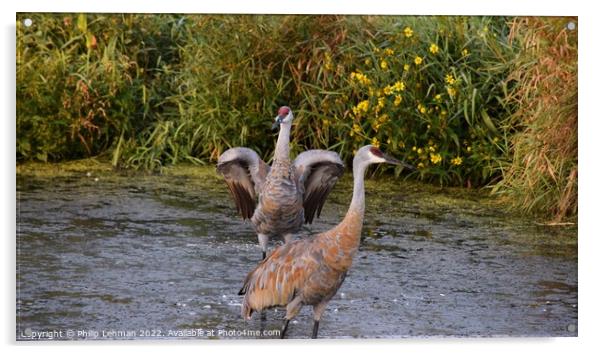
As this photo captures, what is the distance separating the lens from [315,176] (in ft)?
21.6

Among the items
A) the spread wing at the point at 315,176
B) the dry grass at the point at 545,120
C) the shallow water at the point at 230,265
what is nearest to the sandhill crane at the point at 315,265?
the shallow water at the point at 230,265

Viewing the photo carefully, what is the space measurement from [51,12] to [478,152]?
1743mm

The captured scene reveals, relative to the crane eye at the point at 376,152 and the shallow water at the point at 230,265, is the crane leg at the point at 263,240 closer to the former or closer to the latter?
the shallow water at the point at 230,265

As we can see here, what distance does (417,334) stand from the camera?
20.8 feet

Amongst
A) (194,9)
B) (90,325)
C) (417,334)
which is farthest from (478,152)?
(90,325)

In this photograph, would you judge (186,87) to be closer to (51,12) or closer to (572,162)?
(51,12)

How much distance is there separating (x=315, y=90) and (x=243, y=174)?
1.41 feet

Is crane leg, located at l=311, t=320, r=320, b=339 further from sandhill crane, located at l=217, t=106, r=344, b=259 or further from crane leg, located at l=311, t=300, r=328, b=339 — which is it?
sandhill crane, located at l=217, t=106, r=344, b=259

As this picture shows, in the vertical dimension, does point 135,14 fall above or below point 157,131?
above

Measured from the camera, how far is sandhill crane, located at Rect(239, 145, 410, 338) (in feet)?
19.6

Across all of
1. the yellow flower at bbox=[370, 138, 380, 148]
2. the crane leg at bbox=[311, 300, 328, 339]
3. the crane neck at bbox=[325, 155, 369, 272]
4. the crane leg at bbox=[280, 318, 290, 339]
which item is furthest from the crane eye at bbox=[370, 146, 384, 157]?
the crane leg at bbox=[280, 318, 290, 339]

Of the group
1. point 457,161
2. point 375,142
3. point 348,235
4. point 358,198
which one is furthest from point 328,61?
point 348,235

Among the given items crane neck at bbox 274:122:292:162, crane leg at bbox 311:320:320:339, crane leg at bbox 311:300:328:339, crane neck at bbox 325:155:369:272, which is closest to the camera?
crane neck at bbox 325:155:369:272

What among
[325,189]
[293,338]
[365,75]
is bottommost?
[293,338]
